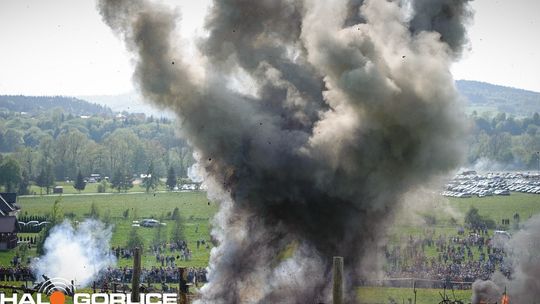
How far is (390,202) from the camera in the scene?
36.1 meters

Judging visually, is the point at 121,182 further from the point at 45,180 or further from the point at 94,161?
the point at 94,161

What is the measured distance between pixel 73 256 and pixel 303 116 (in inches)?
978

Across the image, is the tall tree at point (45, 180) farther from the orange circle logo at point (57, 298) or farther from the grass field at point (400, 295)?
the grass field at point (400, 295)

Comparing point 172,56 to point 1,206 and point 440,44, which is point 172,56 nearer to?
point 440,44

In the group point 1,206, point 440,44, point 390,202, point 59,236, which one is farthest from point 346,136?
point 1,206

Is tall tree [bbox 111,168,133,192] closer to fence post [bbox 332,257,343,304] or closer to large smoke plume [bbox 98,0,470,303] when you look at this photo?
large smoke plume [bbox 98,0,470,303]

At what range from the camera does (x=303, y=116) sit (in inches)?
1464

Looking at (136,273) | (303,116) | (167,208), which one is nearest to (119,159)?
(167,208)

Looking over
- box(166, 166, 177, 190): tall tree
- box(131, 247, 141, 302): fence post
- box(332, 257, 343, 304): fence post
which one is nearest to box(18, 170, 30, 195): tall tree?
box(166, 166, 177, 190): tall tree

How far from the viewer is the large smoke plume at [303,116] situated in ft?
116

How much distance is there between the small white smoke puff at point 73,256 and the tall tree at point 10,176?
51429mm

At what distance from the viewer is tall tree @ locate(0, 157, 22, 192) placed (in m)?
119

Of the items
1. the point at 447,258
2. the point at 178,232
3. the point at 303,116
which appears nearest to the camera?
the point at 303,116

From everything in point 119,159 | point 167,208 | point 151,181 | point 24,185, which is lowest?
point 167,208
